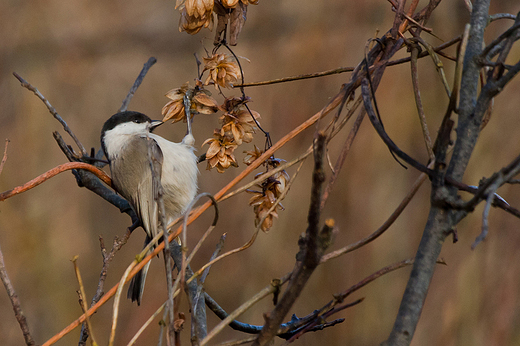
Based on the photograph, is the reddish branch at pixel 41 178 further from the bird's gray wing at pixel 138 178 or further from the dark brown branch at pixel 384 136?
the dark brown branch at pixel 384 136

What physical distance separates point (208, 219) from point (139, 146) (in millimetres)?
763

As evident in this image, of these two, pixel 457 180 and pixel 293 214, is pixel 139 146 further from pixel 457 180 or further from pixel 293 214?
pixel 457 180

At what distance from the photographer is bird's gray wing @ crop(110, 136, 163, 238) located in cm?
112

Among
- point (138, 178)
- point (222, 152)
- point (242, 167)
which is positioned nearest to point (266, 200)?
point (222, 152)

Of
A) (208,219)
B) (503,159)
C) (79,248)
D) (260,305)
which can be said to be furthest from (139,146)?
(503,159)

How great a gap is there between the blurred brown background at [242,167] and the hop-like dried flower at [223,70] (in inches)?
43.3

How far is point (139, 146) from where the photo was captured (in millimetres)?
1393

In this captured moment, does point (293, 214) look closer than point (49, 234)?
Yes

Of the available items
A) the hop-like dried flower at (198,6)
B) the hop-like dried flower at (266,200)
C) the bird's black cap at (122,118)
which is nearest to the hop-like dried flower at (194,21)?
the hop-like dried flower at (198,6)

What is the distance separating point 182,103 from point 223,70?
6.1 inches

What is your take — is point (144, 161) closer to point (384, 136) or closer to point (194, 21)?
point (194, 21)

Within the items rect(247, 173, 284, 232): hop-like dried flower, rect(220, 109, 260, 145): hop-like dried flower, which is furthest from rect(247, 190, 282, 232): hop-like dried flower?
rect(220, 109, 260, 145): hop-like dried flower

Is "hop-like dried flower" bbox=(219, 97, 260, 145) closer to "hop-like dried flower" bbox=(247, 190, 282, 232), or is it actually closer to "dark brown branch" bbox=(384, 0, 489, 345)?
"hop-like dried flower" bbox=(247, 190, 282, 232)

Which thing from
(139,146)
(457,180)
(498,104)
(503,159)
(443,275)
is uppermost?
(498,104)
